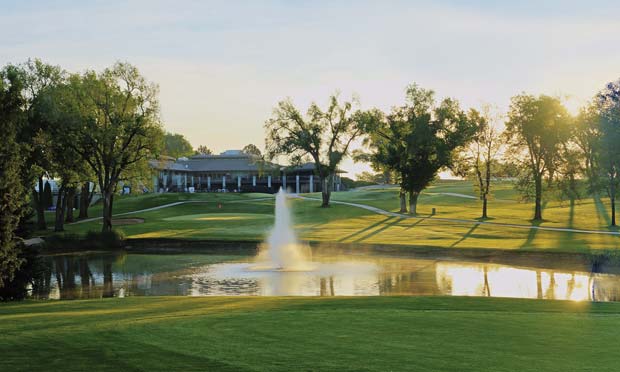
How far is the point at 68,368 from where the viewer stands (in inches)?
360

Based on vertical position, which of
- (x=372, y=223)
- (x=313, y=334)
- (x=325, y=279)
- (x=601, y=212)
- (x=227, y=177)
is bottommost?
(x=325, y=279)

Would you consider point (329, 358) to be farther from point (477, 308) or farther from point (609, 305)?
point (609, 305)

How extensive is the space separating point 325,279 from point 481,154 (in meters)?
40.5

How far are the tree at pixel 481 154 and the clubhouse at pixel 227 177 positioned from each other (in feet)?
134

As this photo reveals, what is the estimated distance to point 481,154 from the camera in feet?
205

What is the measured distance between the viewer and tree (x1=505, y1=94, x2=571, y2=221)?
189 ft

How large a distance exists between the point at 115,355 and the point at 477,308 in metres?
8.88

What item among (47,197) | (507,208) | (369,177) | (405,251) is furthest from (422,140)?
(369,177)

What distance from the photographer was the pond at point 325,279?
23.1m

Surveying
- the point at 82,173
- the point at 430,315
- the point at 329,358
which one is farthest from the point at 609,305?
the point at 82,173

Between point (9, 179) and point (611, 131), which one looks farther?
point (611, 131)

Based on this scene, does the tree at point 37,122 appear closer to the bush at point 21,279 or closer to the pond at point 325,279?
the pond at point 325,279

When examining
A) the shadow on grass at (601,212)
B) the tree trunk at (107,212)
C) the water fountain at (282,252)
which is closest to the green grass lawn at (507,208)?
the shadow on grass at (601,212)

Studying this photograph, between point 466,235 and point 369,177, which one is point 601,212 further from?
point 369,177
